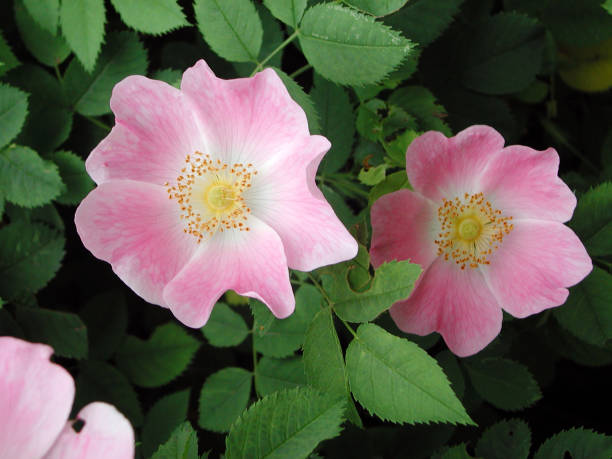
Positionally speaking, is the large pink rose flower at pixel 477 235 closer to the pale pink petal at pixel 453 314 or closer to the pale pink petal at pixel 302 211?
the pale pink petal at pixel 453 314

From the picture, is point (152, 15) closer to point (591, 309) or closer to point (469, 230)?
point (469, 230)

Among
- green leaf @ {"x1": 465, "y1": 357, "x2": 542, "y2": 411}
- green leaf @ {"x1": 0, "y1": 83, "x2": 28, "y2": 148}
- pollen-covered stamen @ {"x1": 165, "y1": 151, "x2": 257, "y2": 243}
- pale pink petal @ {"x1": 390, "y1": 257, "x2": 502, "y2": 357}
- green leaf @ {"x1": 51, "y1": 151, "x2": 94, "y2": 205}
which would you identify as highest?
green leaf @ {"x1": 0, "y1": 83, "x2": 28, "y2": 148}

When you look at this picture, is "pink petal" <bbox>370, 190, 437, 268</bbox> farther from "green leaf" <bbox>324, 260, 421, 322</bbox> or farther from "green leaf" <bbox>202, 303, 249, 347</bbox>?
"green leaf" <bbox>202, 303, 249, 347</bbox>

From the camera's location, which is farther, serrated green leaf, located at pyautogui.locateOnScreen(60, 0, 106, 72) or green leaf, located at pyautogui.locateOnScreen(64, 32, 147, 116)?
green leaf, located at pyautogui.locateOnScreen(64, 32, 147, 116)

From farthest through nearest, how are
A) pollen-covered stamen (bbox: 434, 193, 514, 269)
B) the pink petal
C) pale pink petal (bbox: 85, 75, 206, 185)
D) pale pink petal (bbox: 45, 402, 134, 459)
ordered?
1. pollen-covered stamen (bbox: 434, 193, 514, 269)
2. the pink petal
3. pale pink petal (bbox: 85, 75, 206, 185)
4. pale pink petal (bbox: 45, 402, 134, 459)

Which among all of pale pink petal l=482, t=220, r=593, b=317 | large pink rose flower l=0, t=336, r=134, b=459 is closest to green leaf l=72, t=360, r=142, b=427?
large pink rose flower l=0, t=336, r=134, b=459

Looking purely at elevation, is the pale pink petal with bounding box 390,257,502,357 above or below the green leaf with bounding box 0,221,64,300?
above
